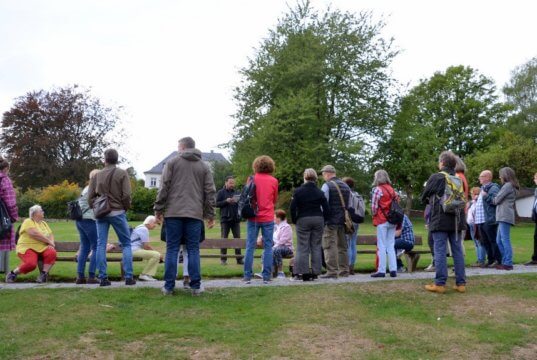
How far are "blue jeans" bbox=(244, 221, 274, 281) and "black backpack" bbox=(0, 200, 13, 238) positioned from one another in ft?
11.9

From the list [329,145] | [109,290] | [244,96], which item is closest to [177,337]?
[109,290]

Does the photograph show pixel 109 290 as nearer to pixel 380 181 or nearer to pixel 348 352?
pixel 348 352

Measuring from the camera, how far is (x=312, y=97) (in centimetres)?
3619

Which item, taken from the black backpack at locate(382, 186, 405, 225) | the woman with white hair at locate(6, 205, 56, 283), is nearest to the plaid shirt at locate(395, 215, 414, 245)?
the black backpack at locate(382, 186, 405, 225)

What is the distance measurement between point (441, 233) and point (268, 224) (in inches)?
107

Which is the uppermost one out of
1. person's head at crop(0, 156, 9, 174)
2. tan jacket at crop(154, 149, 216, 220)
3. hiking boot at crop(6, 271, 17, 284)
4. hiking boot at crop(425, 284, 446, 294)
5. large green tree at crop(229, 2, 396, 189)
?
large green tree at crop(229, 2, 396, 189)

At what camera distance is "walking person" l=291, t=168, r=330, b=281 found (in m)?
9.67

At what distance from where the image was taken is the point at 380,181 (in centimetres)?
1031

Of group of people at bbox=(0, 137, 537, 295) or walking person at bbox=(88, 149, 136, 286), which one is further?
walking person at bbox=(88, 149, 136, 286)

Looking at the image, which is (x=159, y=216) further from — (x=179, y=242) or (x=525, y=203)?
(x=525, y=203)

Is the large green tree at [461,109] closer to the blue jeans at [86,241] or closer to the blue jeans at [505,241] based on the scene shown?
the blue jeans at [505,241]

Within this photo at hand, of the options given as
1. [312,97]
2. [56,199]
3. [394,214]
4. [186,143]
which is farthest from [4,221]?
[56,199]

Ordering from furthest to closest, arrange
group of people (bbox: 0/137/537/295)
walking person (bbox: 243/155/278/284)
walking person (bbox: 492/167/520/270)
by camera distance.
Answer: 1. walking person (bbox: 492/167/520/270)
2. walking person (bbox: 243/155/278/284)
3. group of people (bbox: 0/137/537/295)

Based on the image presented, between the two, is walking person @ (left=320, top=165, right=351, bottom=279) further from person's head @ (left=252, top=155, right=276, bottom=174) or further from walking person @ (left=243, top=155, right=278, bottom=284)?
person's head @ (left=252, top=155, right=276, bottom=174)
